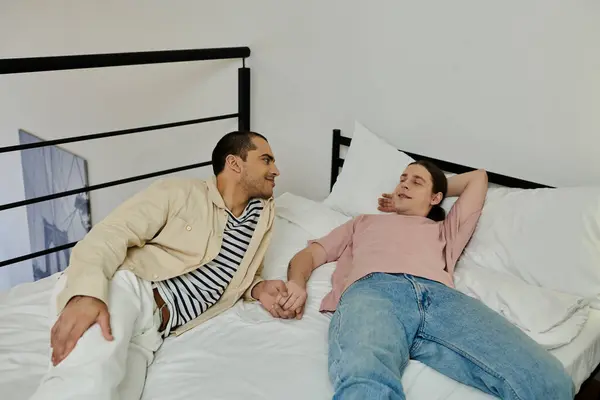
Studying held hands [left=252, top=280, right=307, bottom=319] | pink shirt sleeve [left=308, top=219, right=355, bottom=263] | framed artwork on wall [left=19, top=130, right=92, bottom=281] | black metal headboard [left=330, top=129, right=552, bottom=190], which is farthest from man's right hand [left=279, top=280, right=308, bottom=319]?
framed artwork on wall [left=19, top=130, right=92, bottom=281]

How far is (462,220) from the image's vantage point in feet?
6.63

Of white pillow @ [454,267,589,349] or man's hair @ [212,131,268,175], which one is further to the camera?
man's hair @ [212,131,268,175]

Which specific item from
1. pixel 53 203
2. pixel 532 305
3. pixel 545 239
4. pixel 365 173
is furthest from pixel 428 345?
pixel 53 203

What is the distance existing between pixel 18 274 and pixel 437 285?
370 cm

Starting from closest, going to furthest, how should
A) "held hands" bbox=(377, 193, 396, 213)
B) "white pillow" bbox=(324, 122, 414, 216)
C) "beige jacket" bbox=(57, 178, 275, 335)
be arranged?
"beige jacket" bbox=(57, 178, 275, 335)
"held hands" bbox=(377, 193, 396, 213)
"white pillow" bbox=(324, 122, 414, 216)

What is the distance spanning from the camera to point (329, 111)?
273cm

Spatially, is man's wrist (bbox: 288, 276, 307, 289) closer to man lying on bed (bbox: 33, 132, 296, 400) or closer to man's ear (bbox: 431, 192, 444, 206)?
man lying on bed (bbox: 33, 132, 296, 400)

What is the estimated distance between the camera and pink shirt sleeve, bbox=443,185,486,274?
1979 millimetres

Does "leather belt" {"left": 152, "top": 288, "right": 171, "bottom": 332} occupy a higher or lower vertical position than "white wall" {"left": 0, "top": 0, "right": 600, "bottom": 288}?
lower

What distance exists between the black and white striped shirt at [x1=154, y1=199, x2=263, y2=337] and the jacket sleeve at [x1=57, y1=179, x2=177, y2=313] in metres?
0.16

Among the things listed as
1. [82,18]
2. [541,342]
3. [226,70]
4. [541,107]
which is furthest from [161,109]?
[541,342]

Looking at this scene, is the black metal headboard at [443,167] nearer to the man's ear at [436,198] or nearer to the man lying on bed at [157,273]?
the man's ear at [436,198]

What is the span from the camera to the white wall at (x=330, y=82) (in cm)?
205

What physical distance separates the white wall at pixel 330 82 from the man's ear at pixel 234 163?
0.84m
